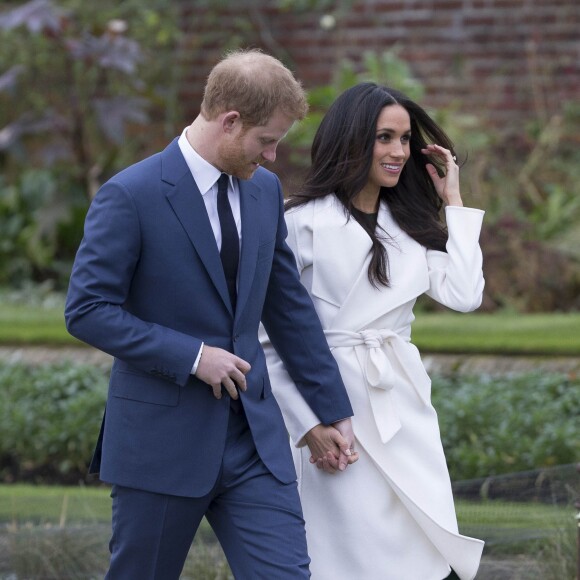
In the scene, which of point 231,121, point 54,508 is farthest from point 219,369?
point 54,508

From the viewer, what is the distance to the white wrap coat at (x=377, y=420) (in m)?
4.02

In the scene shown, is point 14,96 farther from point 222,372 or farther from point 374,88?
point 222,372

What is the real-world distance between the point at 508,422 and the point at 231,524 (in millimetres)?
3373

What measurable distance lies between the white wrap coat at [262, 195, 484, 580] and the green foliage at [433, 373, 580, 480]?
7.72 feet

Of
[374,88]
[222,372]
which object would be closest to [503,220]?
[374,88]

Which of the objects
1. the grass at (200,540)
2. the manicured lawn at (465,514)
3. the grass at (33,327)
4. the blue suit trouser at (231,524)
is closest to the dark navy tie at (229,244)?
the blue suit trouser at (231,524)

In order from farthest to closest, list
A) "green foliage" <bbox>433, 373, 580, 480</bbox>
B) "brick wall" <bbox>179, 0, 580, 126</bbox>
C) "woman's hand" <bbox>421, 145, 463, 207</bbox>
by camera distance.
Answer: "brick wall" <bbox>179, 0, 580, 126</bbox> < "green foliage" <bbox>433, 373, 580, 480</bbox> < "woman's hand" <bbox>421, 145, 463, 207</bbox>

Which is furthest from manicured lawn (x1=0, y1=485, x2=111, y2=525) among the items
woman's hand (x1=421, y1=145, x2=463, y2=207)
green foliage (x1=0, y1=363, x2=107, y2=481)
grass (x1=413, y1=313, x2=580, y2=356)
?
grass (x1=413, y1=313, x2=580, y2=356)

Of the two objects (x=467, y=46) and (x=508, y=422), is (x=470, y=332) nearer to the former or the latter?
(x=508, y=422)

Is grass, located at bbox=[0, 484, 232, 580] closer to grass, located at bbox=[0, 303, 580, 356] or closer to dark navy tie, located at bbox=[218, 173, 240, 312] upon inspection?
dark navy tie, located at bbox=[218, 173, 240, 312]

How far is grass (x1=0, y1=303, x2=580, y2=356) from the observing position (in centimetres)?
778

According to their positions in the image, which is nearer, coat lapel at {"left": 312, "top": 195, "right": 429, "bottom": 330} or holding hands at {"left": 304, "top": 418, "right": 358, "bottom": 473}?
holding hands at {"left": 304, "top": 418, "right": 358, "bottom": 473}

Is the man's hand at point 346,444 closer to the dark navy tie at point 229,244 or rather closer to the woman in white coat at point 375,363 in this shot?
the woman in white coat at point 375,363

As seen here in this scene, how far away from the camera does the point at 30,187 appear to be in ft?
37.7
